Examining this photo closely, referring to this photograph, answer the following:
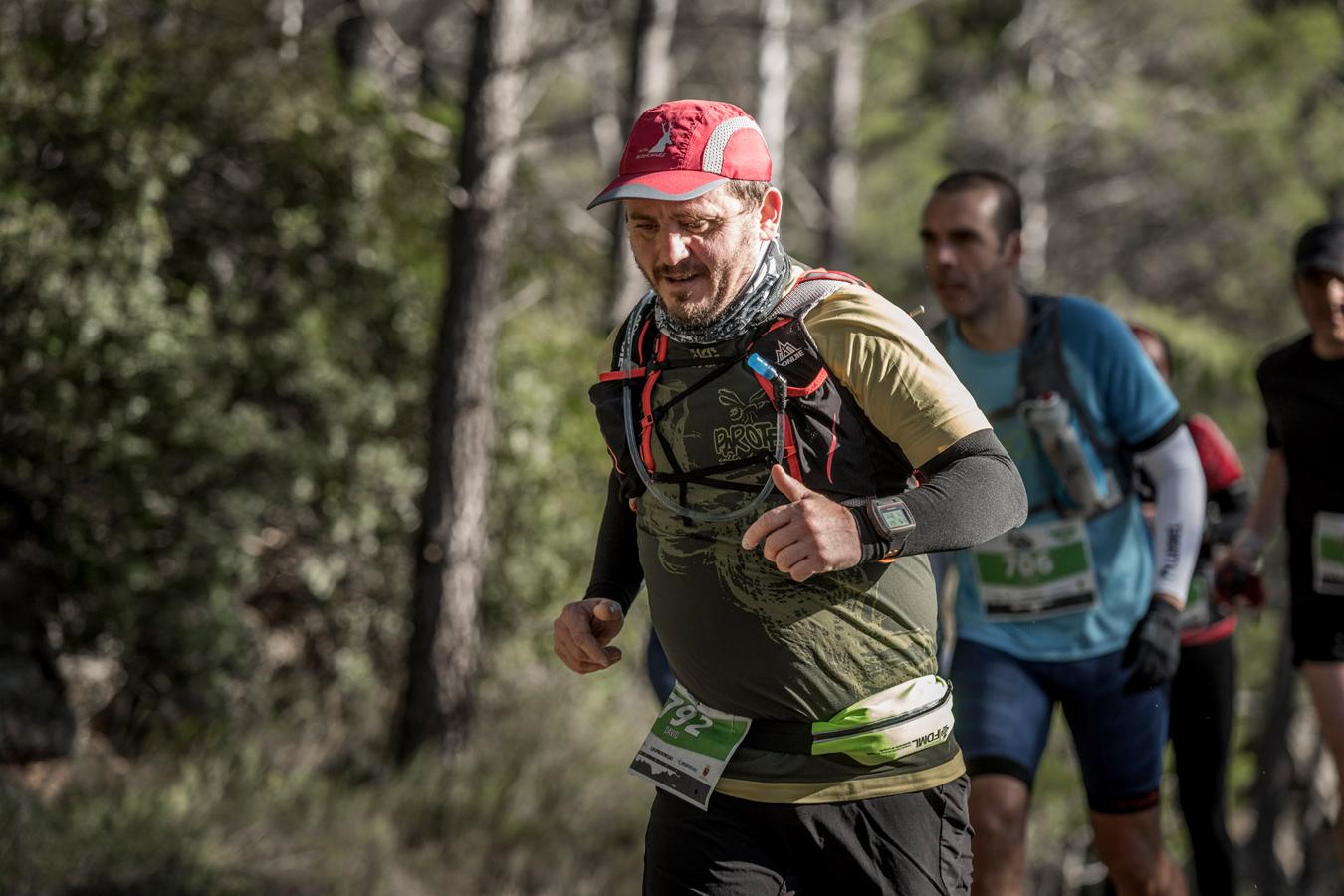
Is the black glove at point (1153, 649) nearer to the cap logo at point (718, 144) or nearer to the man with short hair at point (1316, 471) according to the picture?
the man with short hair at point (1316, 471)

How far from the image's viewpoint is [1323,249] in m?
4.70

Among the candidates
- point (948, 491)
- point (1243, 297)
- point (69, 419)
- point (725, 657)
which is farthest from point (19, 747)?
point (1243, 297)

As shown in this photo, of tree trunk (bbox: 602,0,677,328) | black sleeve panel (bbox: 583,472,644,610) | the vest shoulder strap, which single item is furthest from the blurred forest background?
the vest shoulder strap

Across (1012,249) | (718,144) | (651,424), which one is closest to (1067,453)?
(1012,249)

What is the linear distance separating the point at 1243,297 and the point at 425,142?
57.4 ft

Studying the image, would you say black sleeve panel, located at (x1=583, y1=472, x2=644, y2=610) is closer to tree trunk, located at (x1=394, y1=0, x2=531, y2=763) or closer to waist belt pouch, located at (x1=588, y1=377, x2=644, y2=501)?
waist belt pouch, located at (x1=588, y1=377, x2=644, y2=501)

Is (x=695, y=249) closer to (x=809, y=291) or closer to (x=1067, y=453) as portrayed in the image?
(x=809, y=291)

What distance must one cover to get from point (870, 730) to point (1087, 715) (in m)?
1.71

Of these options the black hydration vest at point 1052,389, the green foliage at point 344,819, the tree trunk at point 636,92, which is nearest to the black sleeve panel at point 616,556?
the black hydration vest at point 1052,389

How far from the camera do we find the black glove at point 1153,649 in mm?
3793

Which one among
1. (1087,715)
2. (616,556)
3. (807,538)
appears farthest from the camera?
(1087,715)

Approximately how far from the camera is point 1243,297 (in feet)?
73.9

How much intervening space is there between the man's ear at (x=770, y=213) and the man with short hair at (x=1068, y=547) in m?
1.54

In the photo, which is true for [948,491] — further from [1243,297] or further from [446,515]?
[1243,297]
